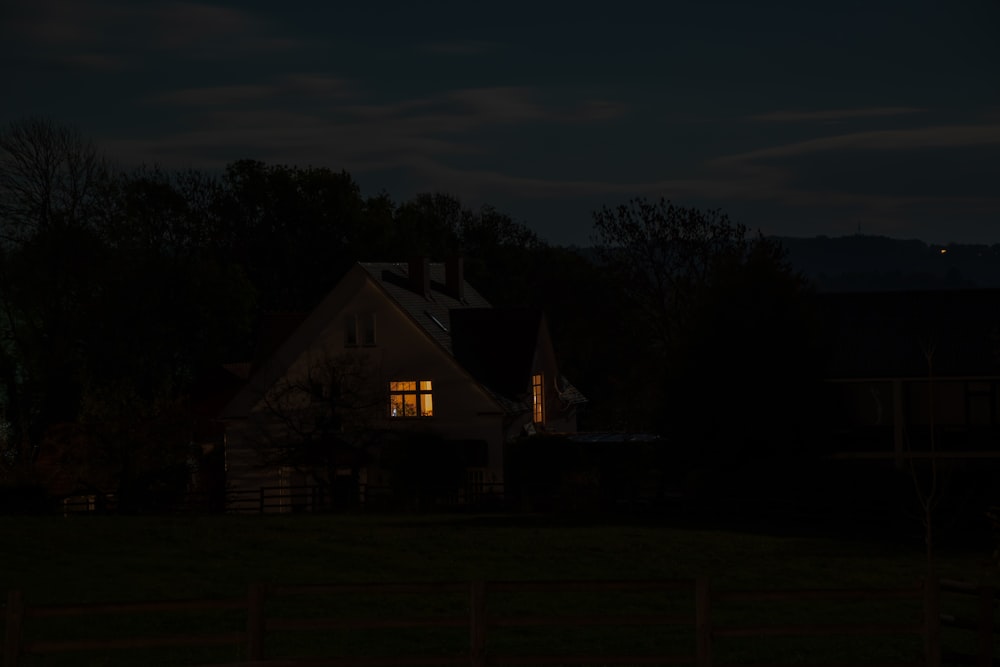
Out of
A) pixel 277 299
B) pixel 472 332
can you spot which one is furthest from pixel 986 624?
pixel 277 299

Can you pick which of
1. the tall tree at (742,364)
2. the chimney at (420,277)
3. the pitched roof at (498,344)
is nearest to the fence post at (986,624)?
the tall tree at (742,364)

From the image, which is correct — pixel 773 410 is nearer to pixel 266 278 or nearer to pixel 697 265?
pixel 697 265

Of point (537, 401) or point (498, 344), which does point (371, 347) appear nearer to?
point (498, 344)

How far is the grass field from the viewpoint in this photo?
2589 cm

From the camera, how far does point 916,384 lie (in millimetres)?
55031

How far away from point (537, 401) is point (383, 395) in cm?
890

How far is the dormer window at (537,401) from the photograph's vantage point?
58.6 meters

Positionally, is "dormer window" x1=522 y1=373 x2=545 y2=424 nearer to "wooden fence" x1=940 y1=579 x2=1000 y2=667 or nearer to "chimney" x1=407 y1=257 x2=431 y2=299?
"chimney" x1=407 y1=257 x2=431 y2=299

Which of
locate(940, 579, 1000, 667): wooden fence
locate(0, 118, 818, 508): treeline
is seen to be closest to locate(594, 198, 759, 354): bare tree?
locate(0, 118, 818, 508): treeline

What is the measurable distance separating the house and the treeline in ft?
11.5

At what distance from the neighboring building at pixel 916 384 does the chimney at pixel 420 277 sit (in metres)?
16.4

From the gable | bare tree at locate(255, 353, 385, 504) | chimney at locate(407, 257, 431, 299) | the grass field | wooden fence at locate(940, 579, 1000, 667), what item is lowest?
the grass field

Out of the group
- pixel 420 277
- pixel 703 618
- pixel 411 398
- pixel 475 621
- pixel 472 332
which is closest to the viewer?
pixel 475 621

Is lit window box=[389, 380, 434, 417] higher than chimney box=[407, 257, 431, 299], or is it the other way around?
chimney box=[407, 257, 431, 299]
